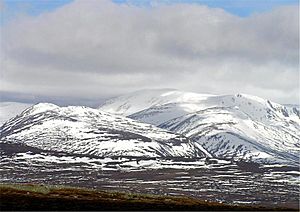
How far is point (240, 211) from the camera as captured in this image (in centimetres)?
5847

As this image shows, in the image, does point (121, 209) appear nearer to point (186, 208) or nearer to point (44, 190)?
point (186, 208)

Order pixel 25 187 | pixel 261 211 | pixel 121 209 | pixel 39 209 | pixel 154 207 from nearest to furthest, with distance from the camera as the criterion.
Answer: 1. pixel 39 209
2. pixel 121 209
3. pixel 154 207
4. pixel 261 211
5. pixel 25 187

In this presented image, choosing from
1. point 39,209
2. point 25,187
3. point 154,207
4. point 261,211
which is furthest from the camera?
point 25,187

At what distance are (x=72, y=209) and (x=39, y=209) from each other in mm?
2925

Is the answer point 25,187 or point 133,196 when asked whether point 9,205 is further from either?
point 133,196

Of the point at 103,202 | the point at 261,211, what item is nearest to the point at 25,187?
the point at 103,202

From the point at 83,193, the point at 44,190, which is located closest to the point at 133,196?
the point at 83,193

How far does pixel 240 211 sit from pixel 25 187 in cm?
2451

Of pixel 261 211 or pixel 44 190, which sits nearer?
pixel 261 211

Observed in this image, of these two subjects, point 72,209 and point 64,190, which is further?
point 64,190

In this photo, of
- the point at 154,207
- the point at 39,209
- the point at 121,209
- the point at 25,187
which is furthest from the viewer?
the point at 25,187

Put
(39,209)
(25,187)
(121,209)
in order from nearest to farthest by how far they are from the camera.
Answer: (39,209) → (121,209) → (25,187)

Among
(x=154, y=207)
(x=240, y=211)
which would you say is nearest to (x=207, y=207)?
(x=240, y=211)

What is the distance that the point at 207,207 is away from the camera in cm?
6081
